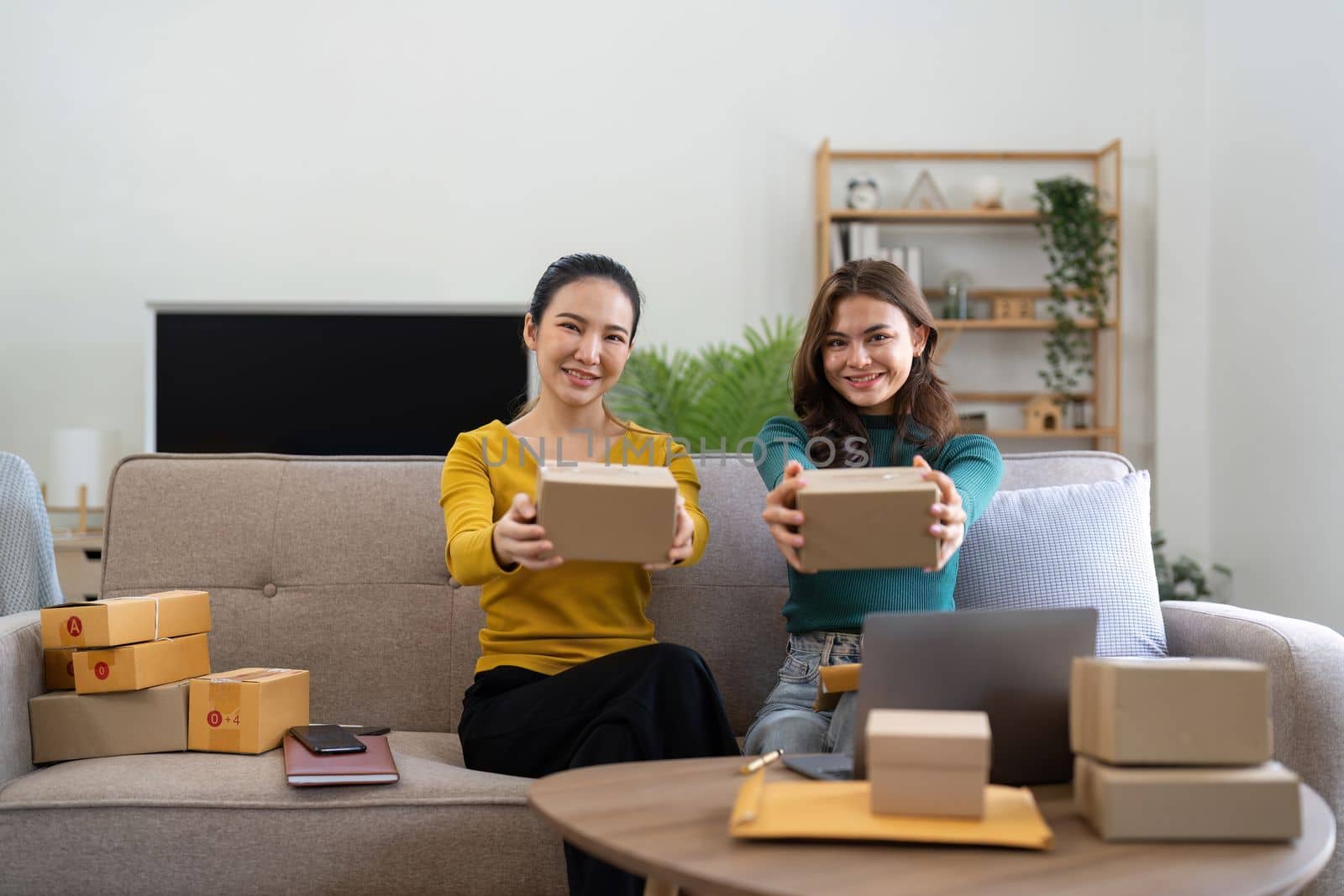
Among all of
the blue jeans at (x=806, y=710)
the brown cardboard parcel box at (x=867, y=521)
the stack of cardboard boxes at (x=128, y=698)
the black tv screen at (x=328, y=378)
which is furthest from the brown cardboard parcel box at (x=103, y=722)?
the black tv screen at (x=328, y=378)

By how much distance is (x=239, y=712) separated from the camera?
1646mm

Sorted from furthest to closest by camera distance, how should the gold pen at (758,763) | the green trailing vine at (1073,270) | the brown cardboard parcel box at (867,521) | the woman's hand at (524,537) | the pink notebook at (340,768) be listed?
1. the green trailing vine at (1073,270)
2. the pink notebook at (340,768)
3. the woman's hand at (524,537)
4. the brown cardboard parcel box at (867,521)
5. the gold pen at (758,763)

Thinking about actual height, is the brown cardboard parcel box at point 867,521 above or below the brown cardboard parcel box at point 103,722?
above

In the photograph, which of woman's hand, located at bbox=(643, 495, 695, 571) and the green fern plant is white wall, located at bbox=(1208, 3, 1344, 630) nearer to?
the green fern plant

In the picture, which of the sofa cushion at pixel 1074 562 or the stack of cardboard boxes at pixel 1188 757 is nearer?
the stack of cardboard boxes at pixel 1188 757

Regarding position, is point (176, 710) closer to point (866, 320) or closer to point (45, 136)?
point (866, 320)

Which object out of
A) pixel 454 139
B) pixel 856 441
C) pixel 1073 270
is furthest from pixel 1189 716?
pixel 454 139

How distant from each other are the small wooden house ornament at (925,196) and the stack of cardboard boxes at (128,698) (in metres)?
3.15

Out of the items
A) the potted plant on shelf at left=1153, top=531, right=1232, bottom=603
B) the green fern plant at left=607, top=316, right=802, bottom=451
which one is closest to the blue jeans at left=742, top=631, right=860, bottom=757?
the green fern plant at left=607, top=316, right=802, bottom=451

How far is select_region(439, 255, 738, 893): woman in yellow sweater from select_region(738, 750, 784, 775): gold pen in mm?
236

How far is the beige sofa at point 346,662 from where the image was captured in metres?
1.48

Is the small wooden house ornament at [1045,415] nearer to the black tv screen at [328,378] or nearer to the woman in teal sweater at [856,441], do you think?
the black tv screen at [328,378]

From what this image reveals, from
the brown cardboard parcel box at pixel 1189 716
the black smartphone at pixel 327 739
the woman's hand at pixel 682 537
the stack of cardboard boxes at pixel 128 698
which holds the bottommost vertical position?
the black smartphone at pixel 327 739

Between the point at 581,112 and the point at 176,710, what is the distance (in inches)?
A: 121
